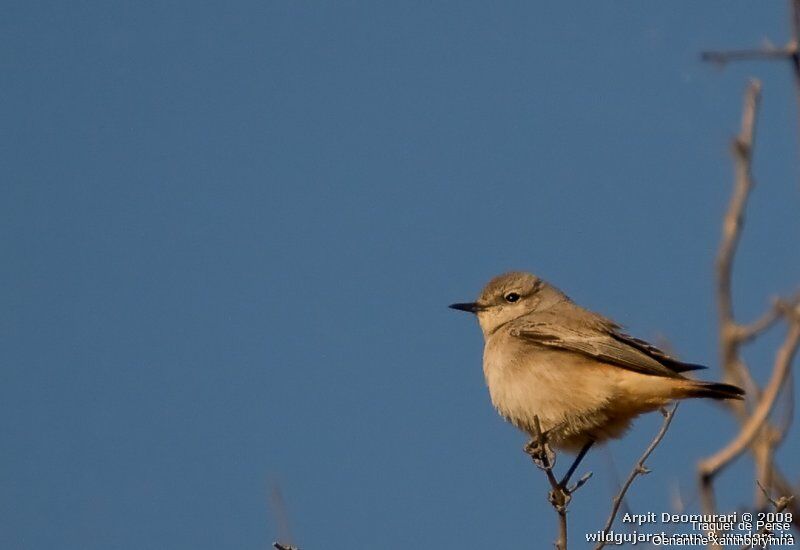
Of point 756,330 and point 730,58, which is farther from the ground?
Result: point 730,58

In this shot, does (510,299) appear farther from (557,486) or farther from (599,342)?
(557,486)

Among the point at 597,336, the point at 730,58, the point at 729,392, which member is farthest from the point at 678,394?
the point at 730,58

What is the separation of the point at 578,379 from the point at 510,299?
1.65 metres

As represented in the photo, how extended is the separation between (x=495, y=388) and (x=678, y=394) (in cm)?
142

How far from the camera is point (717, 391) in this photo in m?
7.38

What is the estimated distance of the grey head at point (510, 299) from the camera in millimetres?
9578

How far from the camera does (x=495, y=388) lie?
8516 millimetres

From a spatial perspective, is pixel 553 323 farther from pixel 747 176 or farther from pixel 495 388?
pixel 747 176

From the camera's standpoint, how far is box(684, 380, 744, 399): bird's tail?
7230mm

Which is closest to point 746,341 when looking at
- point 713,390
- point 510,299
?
point 713,390

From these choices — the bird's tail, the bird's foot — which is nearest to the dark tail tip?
the bird's tail

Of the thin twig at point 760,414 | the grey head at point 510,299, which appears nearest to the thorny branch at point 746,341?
the thin twig at point 760,414

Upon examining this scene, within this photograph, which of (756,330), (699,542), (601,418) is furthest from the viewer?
(601,418)

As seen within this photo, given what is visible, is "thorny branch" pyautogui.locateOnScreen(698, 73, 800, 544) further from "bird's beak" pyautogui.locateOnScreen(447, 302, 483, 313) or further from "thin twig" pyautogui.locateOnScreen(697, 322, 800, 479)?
"bird's beak" pyautogui.locateOnScreen(447, 302, 483, 313)
